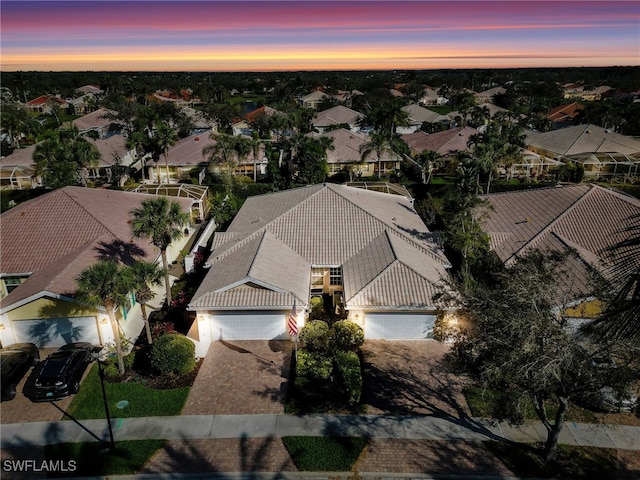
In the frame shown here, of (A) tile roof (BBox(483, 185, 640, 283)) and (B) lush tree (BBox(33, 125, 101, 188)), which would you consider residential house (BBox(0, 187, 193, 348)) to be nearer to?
(B) lush tree (BBox(33, 125, 101, 188))

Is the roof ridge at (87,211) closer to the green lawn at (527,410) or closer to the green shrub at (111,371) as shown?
the green shrub at (111,371)

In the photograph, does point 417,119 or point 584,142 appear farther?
point 417,119

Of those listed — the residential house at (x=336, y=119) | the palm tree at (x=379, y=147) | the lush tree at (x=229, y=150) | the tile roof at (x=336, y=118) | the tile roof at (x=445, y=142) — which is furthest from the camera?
the tile roof at (x=336, y=118)

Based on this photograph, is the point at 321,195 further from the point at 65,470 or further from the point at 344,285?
the point at 65,470

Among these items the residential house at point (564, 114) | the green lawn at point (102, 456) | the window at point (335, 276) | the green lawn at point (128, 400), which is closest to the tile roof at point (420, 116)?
the residential house at point (564, 114)

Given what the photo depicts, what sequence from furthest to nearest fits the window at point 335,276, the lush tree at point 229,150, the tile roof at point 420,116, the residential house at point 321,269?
the tile roof at point 420,116
the lush tree at point 229,150
the window at point 335,276
the residential house at point 321,269

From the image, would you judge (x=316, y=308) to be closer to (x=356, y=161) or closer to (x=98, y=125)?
(x=356, y=161)

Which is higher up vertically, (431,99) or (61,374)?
(431,99)

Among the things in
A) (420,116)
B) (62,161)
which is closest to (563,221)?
(62,161)
